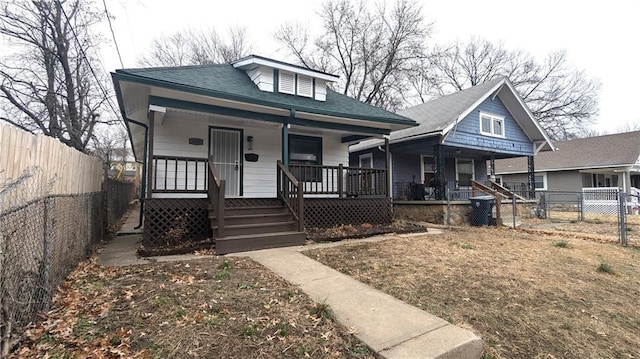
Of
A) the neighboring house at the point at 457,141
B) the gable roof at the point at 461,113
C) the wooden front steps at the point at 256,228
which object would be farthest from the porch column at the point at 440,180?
the wooden front steps at the point at 256,228

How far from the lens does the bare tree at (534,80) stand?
26.5 metres

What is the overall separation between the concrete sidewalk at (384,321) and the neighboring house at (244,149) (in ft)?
7.45

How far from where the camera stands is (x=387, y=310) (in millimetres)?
3172

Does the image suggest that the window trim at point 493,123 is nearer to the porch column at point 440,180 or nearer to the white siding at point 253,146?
the porch column at point 440,180

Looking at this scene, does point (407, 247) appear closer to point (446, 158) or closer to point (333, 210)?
point (333, 210)

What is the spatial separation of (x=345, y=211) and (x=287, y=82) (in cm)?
417

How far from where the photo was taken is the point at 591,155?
67.3 ft

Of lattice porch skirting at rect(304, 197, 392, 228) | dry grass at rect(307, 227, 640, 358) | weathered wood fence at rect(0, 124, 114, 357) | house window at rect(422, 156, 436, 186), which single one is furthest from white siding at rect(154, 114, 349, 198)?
house window at rect(422, 156, 436, 186)

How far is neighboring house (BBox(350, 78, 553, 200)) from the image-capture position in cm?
1230

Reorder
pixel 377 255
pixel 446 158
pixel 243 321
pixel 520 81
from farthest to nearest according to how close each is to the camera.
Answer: pixel 520 81 → pixel 446 158 → pixel 377 255 → pixel 243 321

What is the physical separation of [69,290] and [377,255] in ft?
14.2

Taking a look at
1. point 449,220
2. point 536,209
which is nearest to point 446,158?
point 536,209

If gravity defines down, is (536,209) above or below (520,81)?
below

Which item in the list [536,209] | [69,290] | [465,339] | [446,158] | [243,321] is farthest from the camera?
[446,158]
